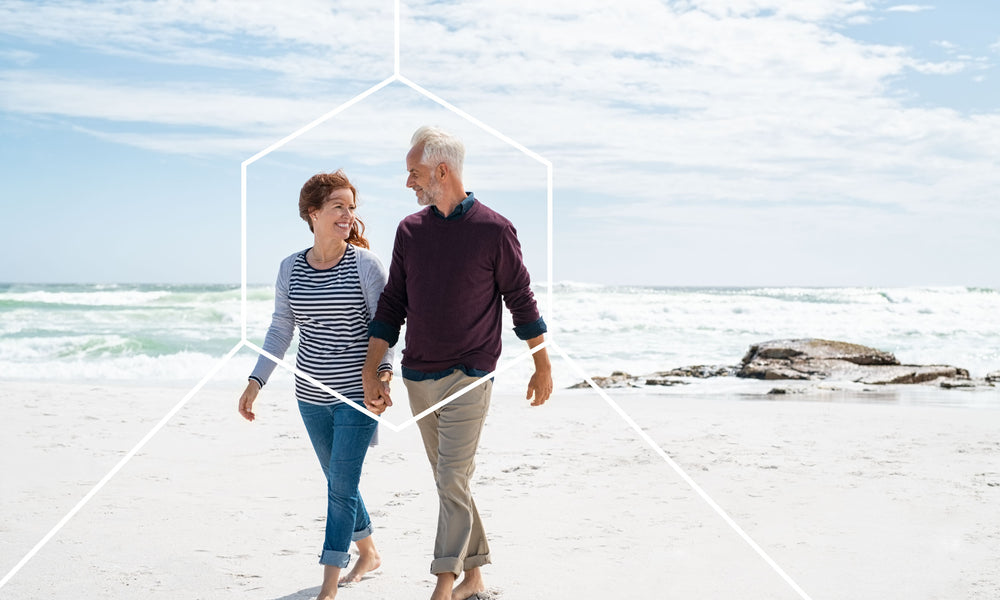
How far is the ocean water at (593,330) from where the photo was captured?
11648mm

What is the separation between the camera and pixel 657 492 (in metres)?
4.62

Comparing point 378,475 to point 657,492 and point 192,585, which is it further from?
point 192,585

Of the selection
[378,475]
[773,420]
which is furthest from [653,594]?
[773,420]

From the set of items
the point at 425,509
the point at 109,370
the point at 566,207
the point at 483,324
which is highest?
the point at 566,207

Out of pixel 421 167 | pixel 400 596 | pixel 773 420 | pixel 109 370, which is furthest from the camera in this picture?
pixel 109 370

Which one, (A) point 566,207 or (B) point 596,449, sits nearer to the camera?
(A) point 566,207

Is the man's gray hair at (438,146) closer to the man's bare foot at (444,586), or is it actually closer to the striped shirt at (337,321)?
the striped shirt at (337,321)

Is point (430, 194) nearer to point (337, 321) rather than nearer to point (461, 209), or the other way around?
point (461, 209)

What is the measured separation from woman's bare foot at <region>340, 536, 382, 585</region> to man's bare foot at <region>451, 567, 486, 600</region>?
42 cm

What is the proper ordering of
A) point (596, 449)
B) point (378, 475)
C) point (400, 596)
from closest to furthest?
point (400, 596) < point (378, 475) < point (596, 449)

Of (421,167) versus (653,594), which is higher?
(421,167)

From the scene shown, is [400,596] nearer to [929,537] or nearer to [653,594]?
[653,594]

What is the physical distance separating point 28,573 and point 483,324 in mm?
2065

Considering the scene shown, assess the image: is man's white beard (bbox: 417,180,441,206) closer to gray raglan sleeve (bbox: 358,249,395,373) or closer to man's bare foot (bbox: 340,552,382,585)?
gray raglan sleeve (bbox: 358,249,395,373)
